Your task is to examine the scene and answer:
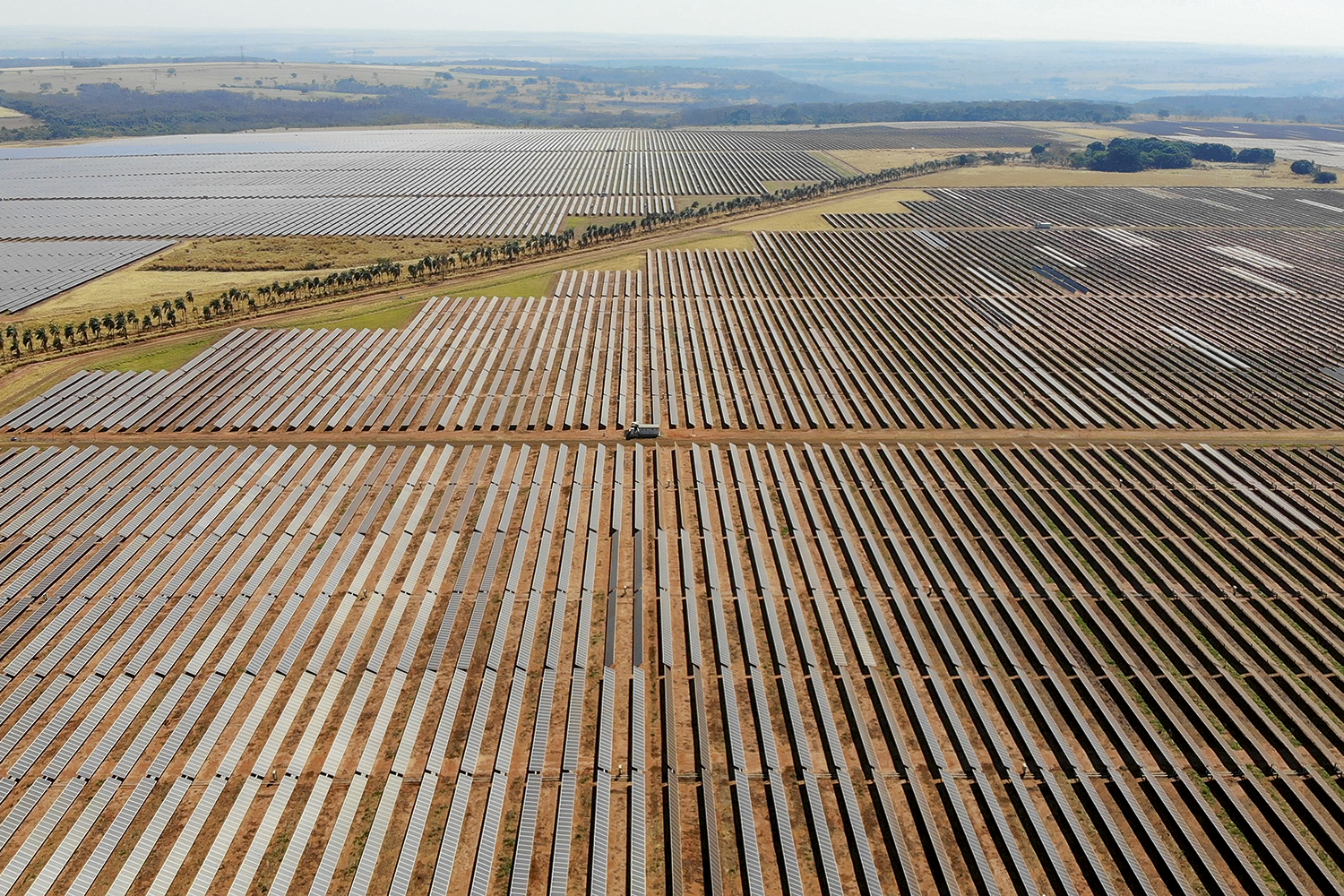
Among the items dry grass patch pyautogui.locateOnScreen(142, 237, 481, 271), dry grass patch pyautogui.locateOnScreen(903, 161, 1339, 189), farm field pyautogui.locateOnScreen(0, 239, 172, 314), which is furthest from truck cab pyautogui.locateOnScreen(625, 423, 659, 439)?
dry grass patch pyautogui.locateOnScreen(903, 161, 1339, 189)

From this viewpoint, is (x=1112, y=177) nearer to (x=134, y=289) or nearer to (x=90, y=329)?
(x=134, y=289)

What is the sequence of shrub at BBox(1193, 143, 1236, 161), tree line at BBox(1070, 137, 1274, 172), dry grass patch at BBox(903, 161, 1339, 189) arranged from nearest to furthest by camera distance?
dry grass patch at BBox(903, 161, 1339, 189)
tree line at BBox(1070, 137, 1274, 172)
shrub at BBox(1193, 143, 1236, 161)

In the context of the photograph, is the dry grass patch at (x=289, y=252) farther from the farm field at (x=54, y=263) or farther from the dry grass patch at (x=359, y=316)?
the dry grass patch at (x=359, y=316)

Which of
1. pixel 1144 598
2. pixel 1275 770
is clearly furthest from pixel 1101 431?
pixel 1275 770

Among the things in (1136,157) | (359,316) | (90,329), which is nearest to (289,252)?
(90,329)

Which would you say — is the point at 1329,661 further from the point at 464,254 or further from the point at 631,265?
the point at 464,254

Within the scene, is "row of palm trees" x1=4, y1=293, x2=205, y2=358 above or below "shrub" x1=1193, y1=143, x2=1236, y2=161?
below

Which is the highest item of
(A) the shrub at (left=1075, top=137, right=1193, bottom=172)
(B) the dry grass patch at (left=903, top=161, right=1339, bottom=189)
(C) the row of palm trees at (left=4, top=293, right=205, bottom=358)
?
(A) the shrub at (left=1075, top=137, right=1193, bottom=172)

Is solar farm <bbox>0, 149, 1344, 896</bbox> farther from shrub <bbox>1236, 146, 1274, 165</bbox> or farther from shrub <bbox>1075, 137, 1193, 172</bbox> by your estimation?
shrub <bbox>1236, 146, 1274, 165</bbox>

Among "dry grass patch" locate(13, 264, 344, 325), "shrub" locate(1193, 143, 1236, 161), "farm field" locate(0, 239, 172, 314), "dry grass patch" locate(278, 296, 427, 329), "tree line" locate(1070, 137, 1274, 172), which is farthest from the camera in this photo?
"shrub" locate(1193, 143, 1236, 161)
